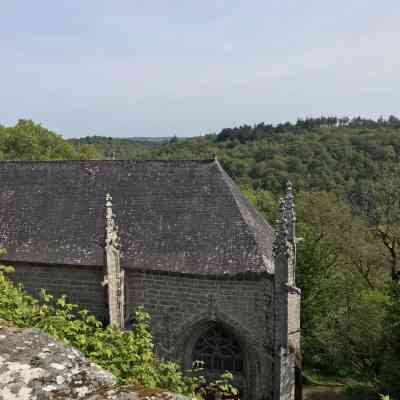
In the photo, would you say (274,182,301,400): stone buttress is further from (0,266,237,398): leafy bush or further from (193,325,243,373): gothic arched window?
(0,266,237,398): leafy bush

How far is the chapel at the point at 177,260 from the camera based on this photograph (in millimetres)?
14219

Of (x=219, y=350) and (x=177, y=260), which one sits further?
(x=219, y=350)

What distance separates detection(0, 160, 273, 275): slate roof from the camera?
1477cm

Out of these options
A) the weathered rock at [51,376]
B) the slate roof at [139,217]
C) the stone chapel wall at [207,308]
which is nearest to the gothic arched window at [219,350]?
the stone chapel wall at [207,308]

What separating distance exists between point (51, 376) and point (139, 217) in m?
13.0

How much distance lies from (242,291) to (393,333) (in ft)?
25.3

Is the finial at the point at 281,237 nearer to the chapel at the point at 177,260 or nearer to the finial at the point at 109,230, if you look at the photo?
the chapel at the point at 177,260

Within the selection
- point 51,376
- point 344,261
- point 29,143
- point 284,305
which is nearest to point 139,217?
point 284,305

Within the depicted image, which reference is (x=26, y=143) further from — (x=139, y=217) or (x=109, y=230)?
(x=109, y=230)

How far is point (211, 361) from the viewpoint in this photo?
50.8 ft

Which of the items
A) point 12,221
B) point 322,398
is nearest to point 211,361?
point 12,221

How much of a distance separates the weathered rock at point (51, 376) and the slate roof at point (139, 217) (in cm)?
1094

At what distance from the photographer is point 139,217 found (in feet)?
52.6

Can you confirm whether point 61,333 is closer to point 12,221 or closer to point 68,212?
point 68,212
